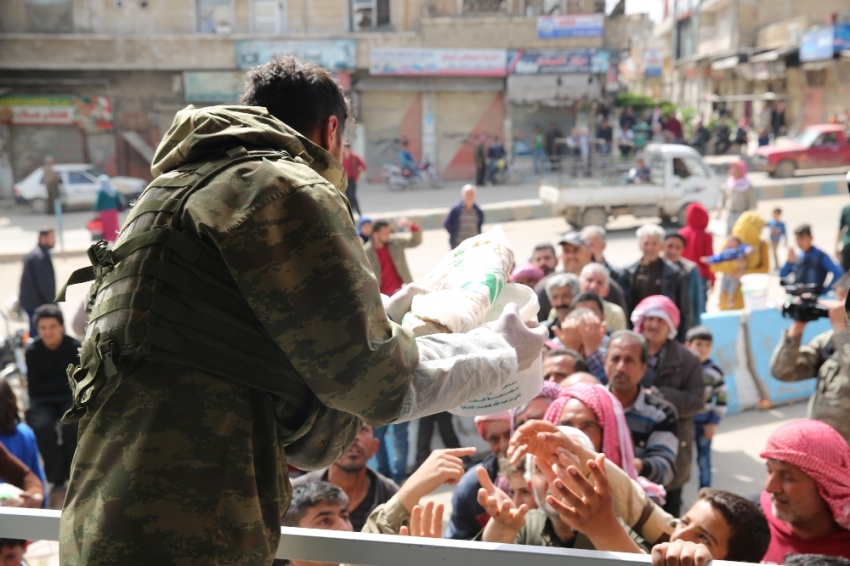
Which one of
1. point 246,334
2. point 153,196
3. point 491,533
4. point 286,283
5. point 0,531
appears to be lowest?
point 491,533

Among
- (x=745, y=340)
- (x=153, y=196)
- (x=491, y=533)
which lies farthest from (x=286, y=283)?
(x=745, y=340)

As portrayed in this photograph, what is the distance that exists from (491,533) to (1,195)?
29928 millimetres

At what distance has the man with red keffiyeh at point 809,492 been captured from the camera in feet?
10.6

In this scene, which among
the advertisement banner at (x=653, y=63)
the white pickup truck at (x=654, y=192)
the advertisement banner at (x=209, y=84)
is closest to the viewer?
the white pickup truck at (x=654, y=192)

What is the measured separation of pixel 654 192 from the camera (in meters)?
18.4

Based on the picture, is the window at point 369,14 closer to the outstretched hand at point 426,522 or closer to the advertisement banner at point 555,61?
the advertisement banner at point 555,61

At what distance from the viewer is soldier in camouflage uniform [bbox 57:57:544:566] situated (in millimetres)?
1646

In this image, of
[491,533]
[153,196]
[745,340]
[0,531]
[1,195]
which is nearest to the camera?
[153,196]

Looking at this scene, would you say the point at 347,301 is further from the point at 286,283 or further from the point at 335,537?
the point at 335,537

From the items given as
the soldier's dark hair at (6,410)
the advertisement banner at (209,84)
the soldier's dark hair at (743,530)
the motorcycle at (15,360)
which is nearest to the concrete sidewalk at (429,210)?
the advertisement banner at (209,84)

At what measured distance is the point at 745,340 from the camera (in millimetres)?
8508

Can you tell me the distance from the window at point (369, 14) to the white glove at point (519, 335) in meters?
29.2

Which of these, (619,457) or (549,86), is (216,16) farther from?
(619,457)

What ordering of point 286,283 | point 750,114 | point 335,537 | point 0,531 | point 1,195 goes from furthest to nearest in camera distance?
point 750,114
point 1,195
point 0,531
point 335,537
point 286,283
